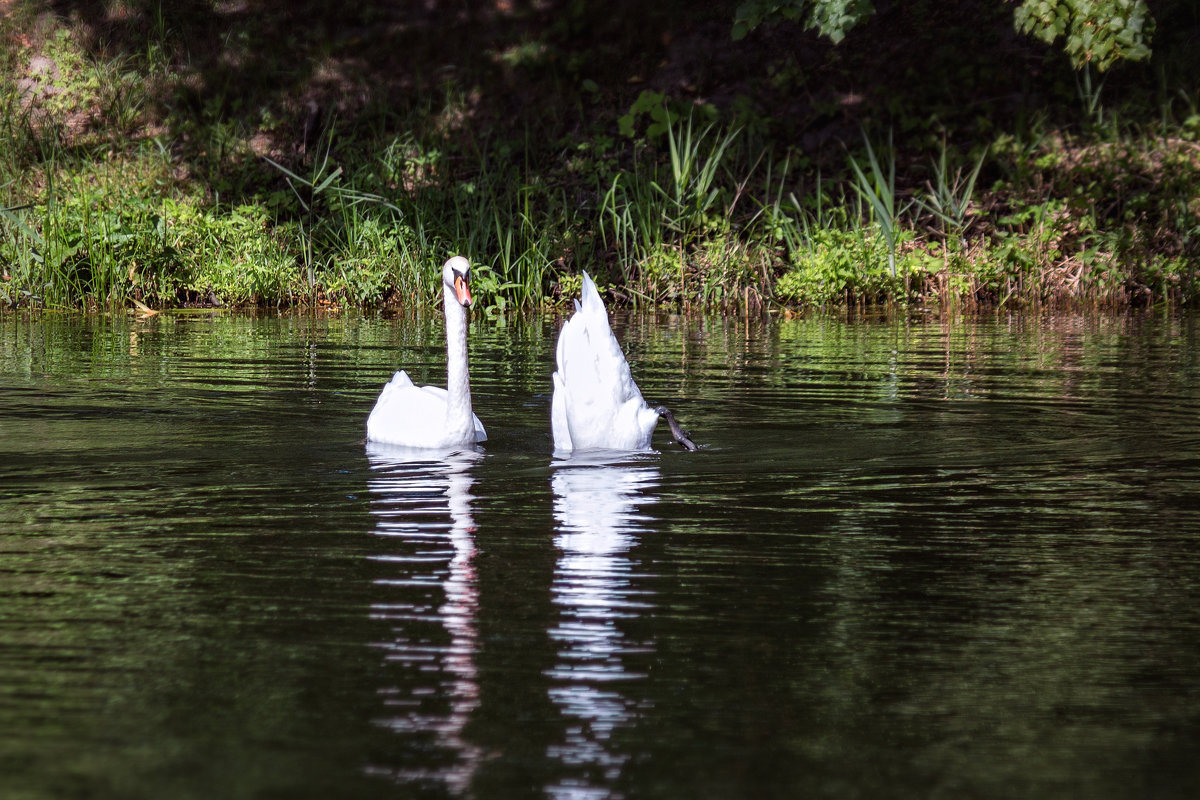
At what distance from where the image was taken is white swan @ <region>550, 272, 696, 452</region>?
7.44 meters

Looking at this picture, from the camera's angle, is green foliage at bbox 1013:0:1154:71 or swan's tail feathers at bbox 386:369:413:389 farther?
green foliage at bbox 1013:0:1154:71

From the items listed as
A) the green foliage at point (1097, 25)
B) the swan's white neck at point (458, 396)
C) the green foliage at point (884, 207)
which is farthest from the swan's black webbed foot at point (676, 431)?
the green foliage at point (884, 207)

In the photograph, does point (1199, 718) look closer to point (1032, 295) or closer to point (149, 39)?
point (1032, 295)

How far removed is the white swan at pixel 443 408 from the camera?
7.66m

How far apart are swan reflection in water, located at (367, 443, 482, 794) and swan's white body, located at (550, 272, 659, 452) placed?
750 millimetres

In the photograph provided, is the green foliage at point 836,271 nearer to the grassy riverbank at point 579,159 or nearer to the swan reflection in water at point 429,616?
the grassy riverbank at point 579,159

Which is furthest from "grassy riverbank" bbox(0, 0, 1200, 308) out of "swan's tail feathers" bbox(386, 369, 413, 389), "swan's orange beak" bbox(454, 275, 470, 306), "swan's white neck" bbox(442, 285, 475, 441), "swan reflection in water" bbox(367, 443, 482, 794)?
"swan reflection in water" bbox(367, 443, 482, 794)

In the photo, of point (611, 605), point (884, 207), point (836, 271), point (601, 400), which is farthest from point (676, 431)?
point (884, 207)

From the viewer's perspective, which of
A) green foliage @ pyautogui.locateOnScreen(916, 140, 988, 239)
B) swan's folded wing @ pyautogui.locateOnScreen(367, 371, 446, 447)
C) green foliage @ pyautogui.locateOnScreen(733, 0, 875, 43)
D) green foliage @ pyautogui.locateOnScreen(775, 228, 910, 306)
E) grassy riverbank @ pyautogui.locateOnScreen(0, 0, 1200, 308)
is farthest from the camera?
grassy riverbank @ pyautogui.locateOnScreen(0, 0, 1200, 308)

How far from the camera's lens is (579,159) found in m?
20.5

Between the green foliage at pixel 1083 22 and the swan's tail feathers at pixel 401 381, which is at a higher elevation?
the green foliage at pixel 1083 22

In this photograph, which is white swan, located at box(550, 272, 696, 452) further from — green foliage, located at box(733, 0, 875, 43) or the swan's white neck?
green foliage, located at box(733, 0, 875, 43)

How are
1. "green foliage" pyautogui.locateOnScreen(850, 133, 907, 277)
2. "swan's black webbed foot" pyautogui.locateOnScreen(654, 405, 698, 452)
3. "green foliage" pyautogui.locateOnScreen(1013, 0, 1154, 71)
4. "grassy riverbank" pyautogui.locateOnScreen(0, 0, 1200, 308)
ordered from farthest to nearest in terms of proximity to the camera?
"grassy riverbank" pyautogui.locateOnScreen(0, 0, 1200, 308)
"green foliage" pyautogui.locateOnScreen(850, 133, 907, 277)
"green foliage" pyautogui.locateOnScreen(1013, 0, 1154, 71)
"swan's black webbed foot" pyautogui.locateOnScreen(654, 405, 698, 452)

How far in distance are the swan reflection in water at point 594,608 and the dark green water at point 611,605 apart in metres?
0.01
